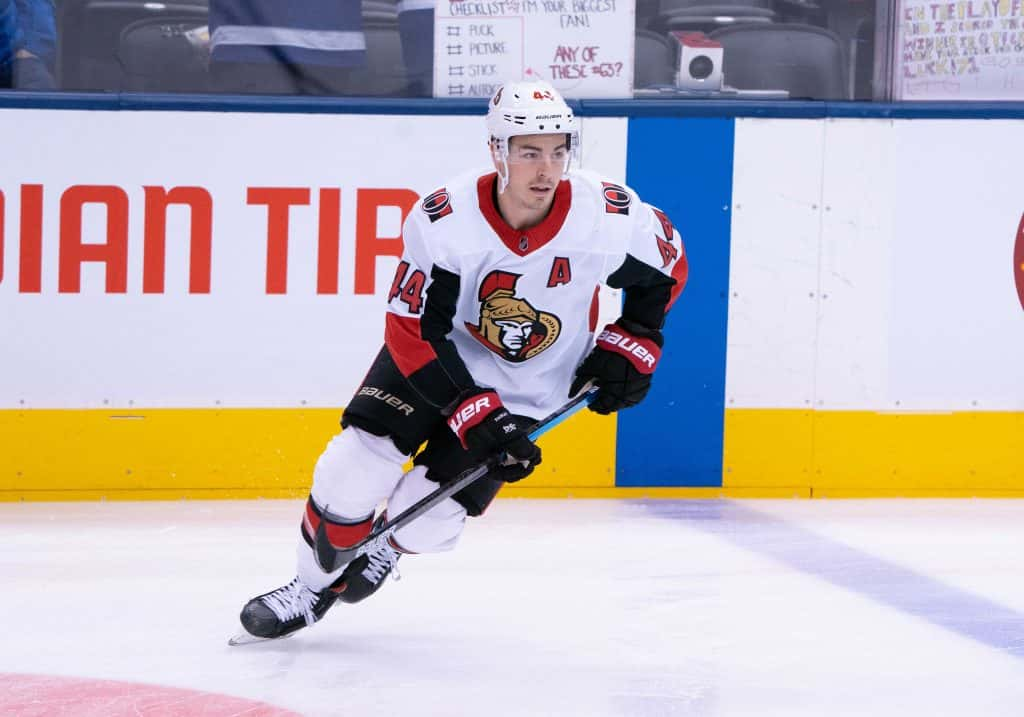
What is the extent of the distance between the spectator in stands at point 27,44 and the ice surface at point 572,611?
120 centimetres

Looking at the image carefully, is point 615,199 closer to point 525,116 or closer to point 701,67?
point 525,116

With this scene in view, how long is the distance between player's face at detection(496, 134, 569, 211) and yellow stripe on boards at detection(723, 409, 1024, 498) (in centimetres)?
190

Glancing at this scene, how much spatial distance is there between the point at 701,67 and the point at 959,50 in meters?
0.78

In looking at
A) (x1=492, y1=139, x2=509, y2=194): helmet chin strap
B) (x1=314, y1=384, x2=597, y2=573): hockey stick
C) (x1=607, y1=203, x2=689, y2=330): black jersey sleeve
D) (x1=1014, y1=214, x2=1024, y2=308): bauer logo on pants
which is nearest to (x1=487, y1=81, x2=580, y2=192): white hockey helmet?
(x1=492, y1=139, x2=509, y2=194): helmet chin strap

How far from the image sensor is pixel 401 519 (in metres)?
2.77

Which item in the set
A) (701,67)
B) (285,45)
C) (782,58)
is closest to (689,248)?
(701,67)

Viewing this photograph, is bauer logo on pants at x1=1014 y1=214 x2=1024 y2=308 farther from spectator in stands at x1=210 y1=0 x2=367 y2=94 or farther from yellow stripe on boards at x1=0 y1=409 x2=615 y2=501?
spectator in stands at x1=210 y1=0 x2=367 y2=94

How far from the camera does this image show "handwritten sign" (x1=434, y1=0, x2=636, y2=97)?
430 cm

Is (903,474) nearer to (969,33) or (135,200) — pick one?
(969,33)

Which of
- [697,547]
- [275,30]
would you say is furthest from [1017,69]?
A: [275,30]

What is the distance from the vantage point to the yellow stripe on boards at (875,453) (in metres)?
4.36

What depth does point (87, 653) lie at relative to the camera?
2.70m

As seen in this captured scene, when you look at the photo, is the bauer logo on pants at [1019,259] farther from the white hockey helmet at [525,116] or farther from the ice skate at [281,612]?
the ice skate at [281,612]

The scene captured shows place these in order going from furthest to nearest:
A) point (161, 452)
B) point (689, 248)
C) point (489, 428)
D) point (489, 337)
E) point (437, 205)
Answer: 1. point (689, 248)
2. point (161, 452)
3. point (489, 337)
4. point (437, 205)
5. point (489, 428)
